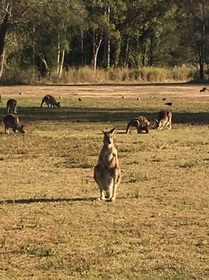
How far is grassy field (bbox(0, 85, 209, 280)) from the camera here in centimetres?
733

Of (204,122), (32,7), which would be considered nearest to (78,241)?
(204,122)

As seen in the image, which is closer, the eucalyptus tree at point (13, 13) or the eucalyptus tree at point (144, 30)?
the eucalyptus tree at point (13, 13)

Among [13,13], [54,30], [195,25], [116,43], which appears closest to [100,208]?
[13,13]

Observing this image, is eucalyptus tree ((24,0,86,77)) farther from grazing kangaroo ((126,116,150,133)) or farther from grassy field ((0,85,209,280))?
grazing kangaroo ((126,116,150,133))

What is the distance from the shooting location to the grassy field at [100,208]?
24.0 ft

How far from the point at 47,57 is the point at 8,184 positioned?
46.5 m

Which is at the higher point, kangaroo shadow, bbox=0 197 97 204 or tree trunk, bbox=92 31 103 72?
tree trunk, bbox=92 31 103 72

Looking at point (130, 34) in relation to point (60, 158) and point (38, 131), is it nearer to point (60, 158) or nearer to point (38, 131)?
point (38, 131)

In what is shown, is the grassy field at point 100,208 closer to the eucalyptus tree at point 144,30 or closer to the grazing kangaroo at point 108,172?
the grazing kangaroo at point 108,172

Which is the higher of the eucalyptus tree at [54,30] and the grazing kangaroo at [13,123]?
the eucalyptus tree at [54,30]

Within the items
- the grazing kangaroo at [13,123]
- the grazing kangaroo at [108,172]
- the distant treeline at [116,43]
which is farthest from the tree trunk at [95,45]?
the grazing kangaroo at [108,172]

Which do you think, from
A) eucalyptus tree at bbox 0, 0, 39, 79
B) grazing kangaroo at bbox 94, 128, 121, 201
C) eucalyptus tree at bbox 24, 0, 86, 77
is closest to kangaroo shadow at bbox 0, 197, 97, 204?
grazing kangaroo at bbox 94, 128, 121, 201

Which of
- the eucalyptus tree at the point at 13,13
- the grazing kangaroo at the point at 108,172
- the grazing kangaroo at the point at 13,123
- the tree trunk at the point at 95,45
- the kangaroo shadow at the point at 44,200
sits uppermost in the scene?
the eucalyptus tree at the point at 13,13

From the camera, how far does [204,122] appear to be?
2494 cm
